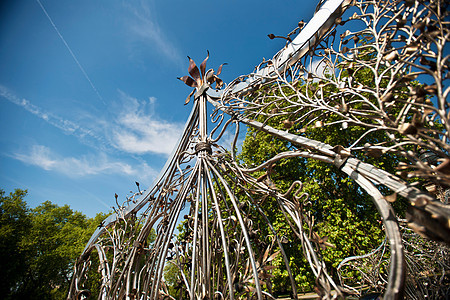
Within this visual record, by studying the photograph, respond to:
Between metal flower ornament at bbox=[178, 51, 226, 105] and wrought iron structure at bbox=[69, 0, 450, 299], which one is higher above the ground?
metal flower ornament at bbox=[178, 51, 226, 105]

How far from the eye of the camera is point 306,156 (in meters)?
1.05

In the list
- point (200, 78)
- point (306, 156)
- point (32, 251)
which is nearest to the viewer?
point (306, 156)

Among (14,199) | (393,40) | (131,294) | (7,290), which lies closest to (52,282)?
(7,290)

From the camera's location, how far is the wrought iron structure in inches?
26.0

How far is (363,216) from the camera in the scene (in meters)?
5.68

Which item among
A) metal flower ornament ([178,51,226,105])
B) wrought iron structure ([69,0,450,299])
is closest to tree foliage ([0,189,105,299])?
wrought iron structure ([69,0,450,299])

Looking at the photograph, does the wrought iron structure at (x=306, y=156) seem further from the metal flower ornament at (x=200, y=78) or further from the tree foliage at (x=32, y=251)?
the tree foliage at (x=32, y=251)

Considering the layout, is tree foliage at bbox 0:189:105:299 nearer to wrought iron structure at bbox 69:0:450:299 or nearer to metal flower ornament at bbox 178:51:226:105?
wrought iron structure at bbox 69:0:450:299

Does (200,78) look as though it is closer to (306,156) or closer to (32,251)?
(306,156)

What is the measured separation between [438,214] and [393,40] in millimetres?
648

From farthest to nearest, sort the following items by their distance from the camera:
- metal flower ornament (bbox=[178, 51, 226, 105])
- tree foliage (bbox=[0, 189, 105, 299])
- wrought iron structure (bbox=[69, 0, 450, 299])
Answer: tree foliage (bbox=[0, 189, 105, 299]) < metal flower ornament (bbox=[178, 51, 226, 105]) < wrought iron structure (bbox=[69, 0, 450, 299])

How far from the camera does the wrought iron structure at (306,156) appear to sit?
659 mm

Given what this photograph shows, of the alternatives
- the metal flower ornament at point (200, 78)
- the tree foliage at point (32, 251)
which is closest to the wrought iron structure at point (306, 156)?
the metal flower ornament at point (200, 78)

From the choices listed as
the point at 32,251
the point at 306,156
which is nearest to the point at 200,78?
the point at 306,156
